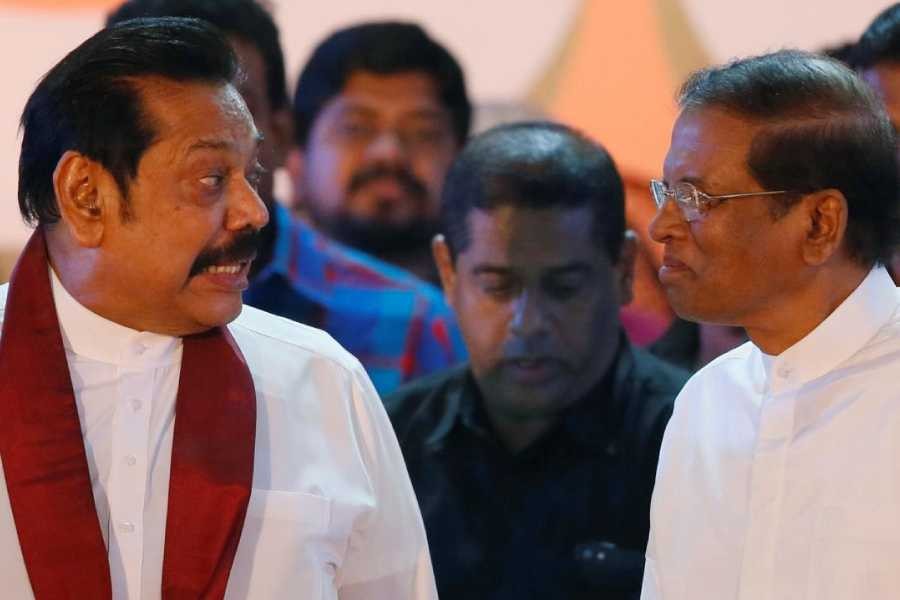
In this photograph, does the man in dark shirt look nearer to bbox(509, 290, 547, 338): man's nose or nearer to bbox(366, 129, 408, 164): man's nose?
bbox(509, 290, 547, 338): man's nose

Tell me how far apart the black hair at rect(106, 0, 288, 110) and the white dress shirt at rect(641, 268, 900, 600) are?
1821 millimetres

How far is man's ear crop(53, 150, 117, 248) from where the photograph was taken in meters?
3.19

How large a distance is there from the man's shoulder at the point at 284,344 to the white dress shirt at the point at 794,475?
0.63 metres

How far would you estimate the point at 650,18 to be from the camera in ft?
18.5

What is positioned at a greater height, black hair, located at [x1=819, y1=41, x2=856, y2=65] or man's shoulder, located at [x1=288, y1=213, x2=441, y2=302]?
black hair, located at [x1=819, y1=41, x2=856, y2=65]

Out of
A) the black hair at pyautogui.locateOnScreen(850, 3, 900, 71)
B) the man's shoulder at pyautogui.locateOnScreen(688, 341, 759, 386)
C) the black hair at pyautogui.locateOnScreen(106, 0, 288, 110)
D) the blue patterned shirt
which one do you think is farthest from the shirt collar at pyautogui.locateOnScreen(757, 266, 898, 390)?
the black hair at pyautogui.locateOnScreen(106, 0, 288, 110)

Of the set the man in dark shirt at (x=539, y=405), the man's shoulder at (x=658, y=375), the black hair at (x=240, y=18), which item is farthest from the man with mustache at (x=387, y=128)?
the man's shoulder at (x=658, y=375)

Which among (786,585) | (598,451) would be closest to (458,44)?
(598,451)

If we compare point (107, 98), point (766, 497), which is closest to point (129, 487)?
point (107, 98)

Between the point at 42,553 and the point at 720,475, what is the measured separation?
3.84 ft

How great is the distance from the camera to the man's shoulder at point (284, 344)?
3.39 m

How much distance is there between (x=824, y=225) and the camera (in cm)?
323

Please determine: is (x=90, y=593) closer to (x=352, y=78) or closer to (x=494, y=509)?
(x=494, y=509)

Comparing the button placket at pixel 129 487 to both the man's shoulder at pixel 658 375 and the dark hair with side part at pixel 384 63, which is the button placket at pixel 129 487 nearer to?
the man's shoulder at pixel 658 375
